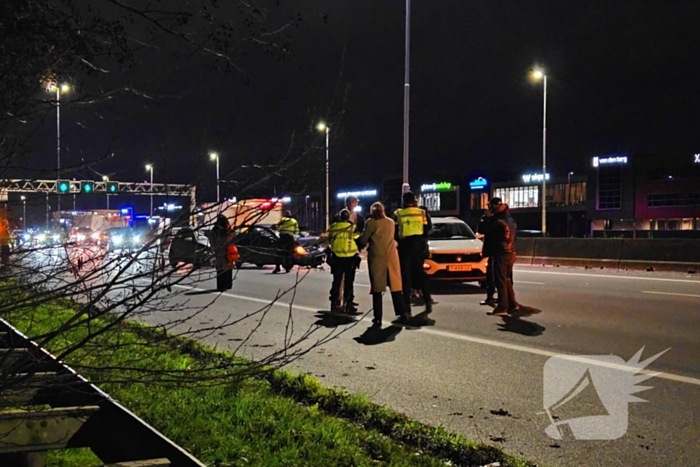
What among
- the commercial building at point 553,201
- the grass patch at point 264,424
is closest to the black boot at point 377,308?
the grass patch at point 264,424

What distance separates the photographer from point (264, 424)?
504 cm

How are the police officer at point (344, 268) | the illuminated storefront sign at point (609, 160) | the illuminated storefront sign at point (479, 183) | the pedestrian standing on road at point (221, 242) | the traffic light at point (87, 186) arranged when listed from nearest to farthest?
1. the pedestrian standing on road at point (221, 242)
2. the traffic light at point (87, 186)
3. the police officer at point (344, 268)
4. the illuminated storefront sign at point (609, 160)
5. the illuminated storefront sign at point (479, 183)

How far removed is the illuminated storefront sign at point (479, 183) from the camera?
9281 centimetres

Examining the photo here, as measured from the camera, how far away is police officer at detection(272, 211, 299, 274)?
10.9 feet

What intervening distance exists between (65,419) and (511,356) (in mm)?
5389

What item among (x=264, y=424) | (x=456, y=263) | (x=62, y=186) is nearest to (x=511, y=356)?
(x=264, y=424)

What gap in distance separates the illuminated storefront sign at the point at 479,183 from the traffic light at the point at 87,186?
90.9 metres

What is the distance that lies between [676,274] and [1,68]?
17951mm

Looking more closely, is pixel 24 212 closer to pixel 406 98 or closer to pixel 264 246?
pixel 264 246

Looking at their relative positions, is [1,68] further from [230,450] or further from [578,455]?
[578,455]

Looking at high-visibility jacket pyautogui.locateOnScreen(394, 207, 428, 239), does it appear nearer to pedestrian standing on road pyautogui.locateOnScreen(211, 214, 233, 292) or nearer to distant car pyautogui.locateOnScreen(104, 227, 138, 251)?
distant car pyautogui.locateOnScreen(104, 227, 138, 251)

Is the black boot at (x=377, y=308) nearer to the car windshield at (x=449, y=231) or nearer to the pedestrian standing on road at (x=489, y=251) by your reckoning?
the pedestrian standing on road at (x=489, y=251)

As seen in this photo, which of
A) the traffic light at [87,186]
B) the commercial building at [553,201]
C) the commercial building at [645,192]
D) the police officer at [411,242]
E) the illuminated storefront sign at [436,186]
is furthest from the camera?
the illuminated storefront sign at [436,186]

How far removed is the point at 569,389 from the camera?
634cm
